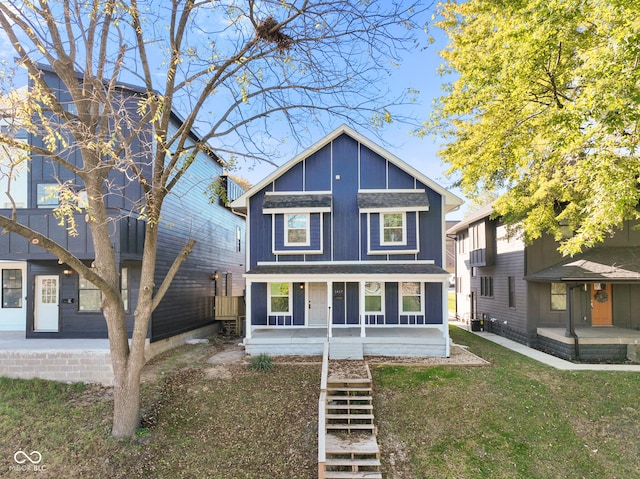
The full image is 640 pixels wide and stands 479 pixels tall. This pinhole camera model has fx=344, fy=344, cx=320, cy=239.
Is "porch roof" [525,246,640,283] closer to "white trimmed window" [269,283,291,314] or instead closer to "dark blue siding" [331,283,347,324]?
"dark blue siding" [331,283,347,324]

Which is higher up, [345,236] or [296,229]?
[296,229]

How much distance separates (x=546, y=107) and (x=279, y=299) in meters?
10.9

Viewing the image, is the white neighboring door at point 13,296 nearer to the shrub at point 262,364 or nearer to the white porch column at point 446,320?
the shrub at point 262,364

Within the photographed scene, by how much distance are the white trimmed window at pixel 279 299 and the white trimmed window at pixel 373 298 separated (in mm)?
3059

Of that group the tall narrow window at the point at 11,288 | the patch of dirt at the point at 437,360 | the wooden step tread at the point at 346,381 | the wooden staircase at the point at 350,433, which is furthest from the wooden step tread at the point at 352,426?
the tall narrow window at the point at 11,288

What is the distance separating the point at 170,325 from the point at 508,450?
11.0 m

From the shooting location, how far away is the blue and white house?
13.0 m

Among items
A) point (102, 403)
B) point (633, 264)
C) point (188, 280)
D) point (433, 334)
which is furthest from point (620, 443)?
point (188, 280)

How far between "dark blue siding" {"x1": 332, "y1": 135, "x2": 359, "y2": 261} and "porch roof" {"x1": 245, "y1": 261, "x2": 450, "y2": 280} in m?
0.67

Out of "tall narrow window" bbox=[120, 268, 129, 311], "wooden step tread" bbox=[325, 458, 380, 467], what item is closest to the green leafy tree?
"wooden step tread" bbox=[325, 458, 380, 467]

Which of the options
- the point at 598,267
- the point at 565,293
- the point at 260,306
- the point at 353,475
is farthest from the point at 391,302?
the point at 598,267

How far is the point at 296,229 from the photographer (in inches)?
521

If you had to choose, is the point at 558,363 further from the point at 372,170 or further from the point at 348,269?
the point at 372,170

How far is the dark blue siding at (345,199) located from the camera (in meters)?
13.2
